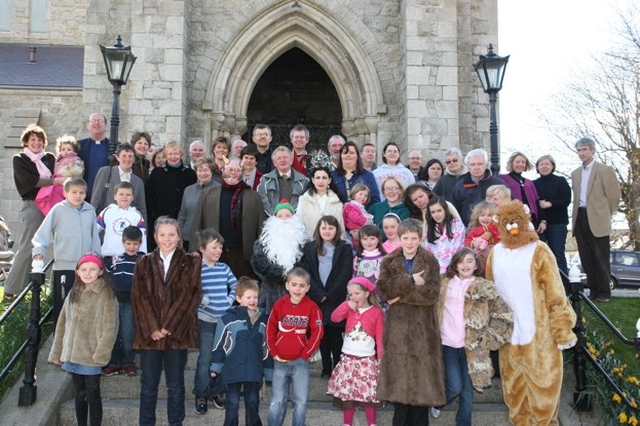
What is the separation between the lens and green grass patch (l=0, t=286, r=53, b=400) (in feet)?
17.2

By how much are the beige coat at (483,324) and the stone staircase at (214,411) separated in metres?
0.54

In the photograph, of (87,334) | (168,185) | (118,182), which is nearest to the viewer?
(87,334)

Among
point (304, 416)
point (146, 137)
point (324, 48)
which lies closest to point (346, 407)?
point (304, 416)

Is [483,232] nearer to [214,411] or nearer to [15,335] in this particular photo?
[214,411]

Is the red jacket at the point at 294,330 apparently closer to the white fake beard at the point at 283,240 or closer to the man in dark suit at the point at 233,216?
the white fake beard at the point at 283,240

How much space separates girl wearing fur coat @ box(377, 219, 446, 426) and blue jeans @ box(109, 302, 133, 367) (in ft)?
7.08

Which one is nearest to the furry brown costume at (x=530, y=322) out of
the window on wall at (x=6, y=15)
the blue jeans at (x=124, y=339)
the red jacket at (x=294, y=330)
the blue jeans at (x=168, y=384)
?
the red jacket at (x=294, y=330)

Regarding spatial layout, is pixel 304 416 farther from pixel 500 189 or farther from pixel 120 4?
pixel 120 4

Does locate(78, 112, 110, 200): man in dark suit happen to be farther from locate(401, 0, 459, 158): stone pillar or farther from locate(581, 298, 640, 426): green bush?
locate(581, 298, 640, 426): green bush

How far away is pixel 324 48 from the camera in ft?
37.9

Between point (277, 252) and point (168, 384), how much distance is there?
1384 mm

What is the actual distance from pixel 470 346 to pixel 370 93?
718 centimetres

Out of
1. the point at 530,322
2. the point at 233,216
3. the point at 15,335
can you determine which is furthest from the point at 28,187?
the point at 530,322

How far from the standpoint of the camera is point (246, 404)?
4.79 metres
